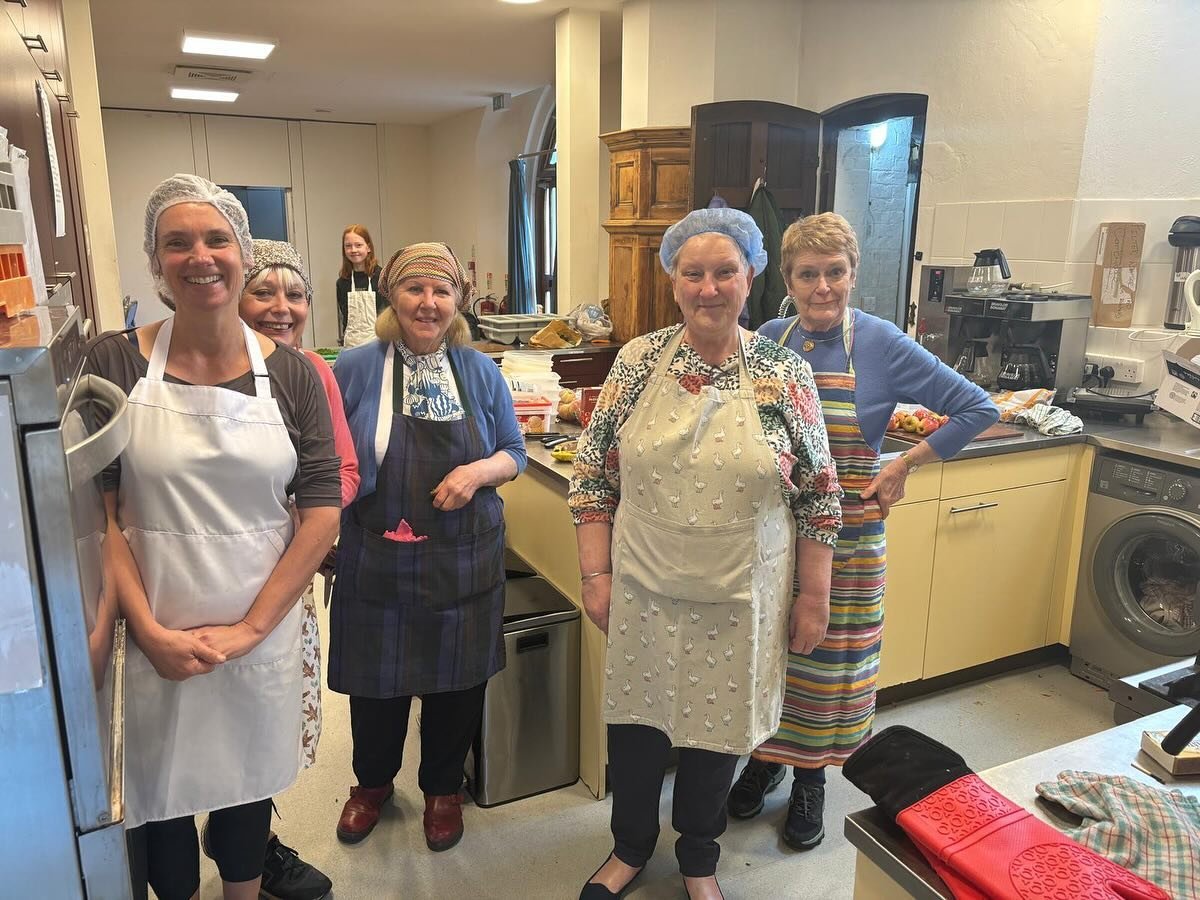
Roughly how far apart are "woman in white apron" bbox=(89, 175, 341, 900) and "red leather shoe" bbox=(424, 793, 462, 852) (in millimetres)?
757

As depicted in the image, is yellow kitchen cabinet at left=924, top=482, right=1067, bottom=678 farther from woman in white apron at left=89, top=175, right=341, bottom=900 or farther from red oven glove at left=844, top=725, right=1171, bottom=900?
woman in white apron at left=89, top=175, right=341, bottom=900

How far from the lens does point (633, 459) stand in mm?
1679

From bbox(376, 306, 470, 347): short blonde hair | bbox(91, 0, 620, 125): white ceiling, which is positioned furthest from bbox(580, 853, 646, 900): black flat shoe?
bbox(91, 0, 620, 125): white ceiling

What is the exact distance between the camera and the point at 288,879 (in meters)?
1.95

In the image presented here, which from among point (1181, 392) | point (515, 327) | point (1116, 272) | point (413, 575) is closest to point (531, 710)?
point (413, 575)

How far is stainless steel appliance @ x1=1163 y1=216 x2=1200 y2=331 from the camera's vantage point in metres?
3.15

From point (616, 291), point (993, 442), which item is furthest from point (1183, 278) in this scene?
point (616, 291)

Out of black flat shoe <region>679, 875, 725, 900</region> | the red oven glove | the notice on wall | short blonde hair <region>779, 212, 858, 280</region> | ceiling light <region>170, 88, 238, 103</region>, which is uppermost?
ceiling light <region>170, 88, 238, 103</region>

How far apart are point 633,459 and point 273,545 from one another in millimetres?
671

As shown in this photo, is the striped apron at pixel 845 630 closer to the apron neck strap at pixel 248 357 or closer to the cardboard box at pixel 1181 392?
the cardboard box at pixel 1181 392

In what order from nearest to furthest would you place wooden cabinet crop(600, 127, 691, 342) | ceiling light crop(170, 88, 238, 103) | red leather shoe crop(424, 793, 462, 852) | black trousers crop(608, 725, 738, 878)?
black trousers crop(608, 725, 738, 878) < red leather shoe crop(424, 793, 462, 852) < wooden cabinet crop(600, 127, 691, 342) < ceiling light crop(170, 88, 238, 103)

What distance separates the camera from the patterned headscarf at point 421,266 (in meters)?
1.89

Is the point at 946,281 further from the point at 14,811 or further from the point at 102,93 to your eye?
the point at 102,93

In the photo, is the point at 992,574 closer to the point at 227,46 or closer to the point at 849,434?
the point at 849,434
